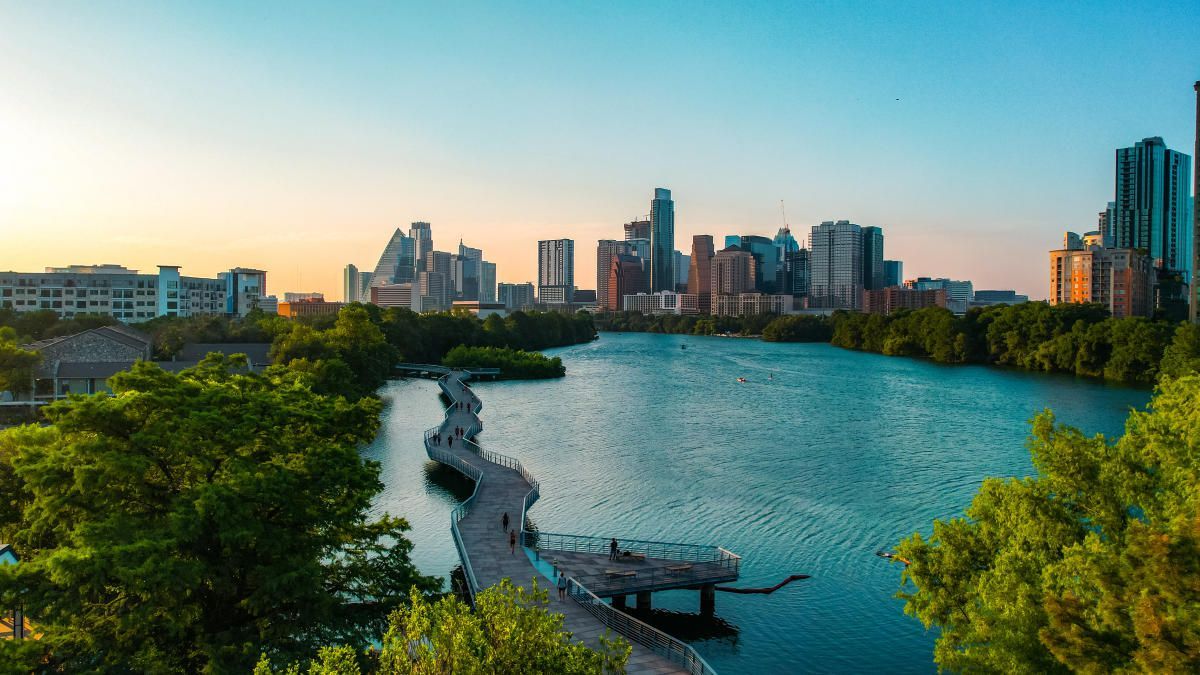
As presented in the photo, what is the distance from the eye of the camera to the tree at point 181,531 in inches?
573

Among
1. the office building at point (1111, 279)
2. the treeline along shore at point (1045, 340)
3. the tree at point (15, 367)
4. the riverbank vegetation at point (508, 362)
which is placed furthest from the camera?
the office building at point (1111, 279)

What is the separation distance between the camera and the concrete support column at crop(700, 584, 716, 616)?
2552cm

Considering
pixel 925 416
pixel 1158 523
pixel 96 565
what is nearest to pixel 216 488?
pixel 96 565

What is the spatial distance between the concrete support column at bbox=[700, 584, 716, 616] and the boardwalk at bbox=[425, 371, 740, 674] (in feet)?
0.16

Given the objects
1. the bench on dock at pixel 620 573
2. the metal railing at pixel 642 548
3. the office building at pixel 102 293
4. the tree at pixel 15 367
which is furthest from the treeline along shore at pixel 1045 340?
the office building at pixel 102 293

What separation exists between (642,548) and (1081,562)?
19.0 metres

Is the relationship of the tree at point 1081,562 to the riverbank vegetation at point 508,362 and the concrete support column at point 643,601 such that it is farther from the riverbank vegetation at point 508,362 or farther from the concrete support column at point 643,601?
the riverbank vegetation at point 508,362

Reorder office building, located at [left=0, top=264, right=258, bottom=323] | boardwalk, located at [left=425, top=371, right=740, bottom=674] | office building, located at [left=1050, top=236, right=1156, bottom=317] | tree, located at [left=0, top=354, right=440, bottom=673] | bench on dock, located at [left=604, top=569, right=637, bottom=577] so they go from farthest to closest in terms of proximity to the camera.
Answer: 1. office building, located at [left=1050, top=236, right=1156, bottom=317]
2. office building, located at [left=0, top=264, right=258, bottom=323]
3. bench on dock, located at [left=604, top=569, right=637, bottom=577]
4. boardwalk, located at [left=425, top=371, right=740, bottom=674]
5. tree, located at [left=0, top=354, right=440, bottom=673]

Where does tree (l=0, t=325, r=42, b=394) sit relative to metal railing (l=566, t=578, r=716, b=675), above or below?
above

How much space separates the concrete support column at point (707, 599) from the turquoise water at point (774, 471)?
35 cm

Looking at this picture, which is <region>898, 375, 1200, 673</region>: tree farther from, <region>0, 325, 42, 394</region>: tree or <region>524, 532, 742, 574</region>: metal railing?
<region>0, 325, 42, 394</region>: tree

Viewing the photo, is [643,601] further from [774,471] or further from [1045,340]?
[1045,340]

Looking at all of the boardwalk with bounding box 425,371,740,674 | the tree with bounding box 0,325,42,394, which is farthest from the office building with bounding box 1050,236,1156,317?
the tree with bounding box 0,325,42,394

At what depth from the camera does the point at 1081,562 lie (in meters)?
13.5
